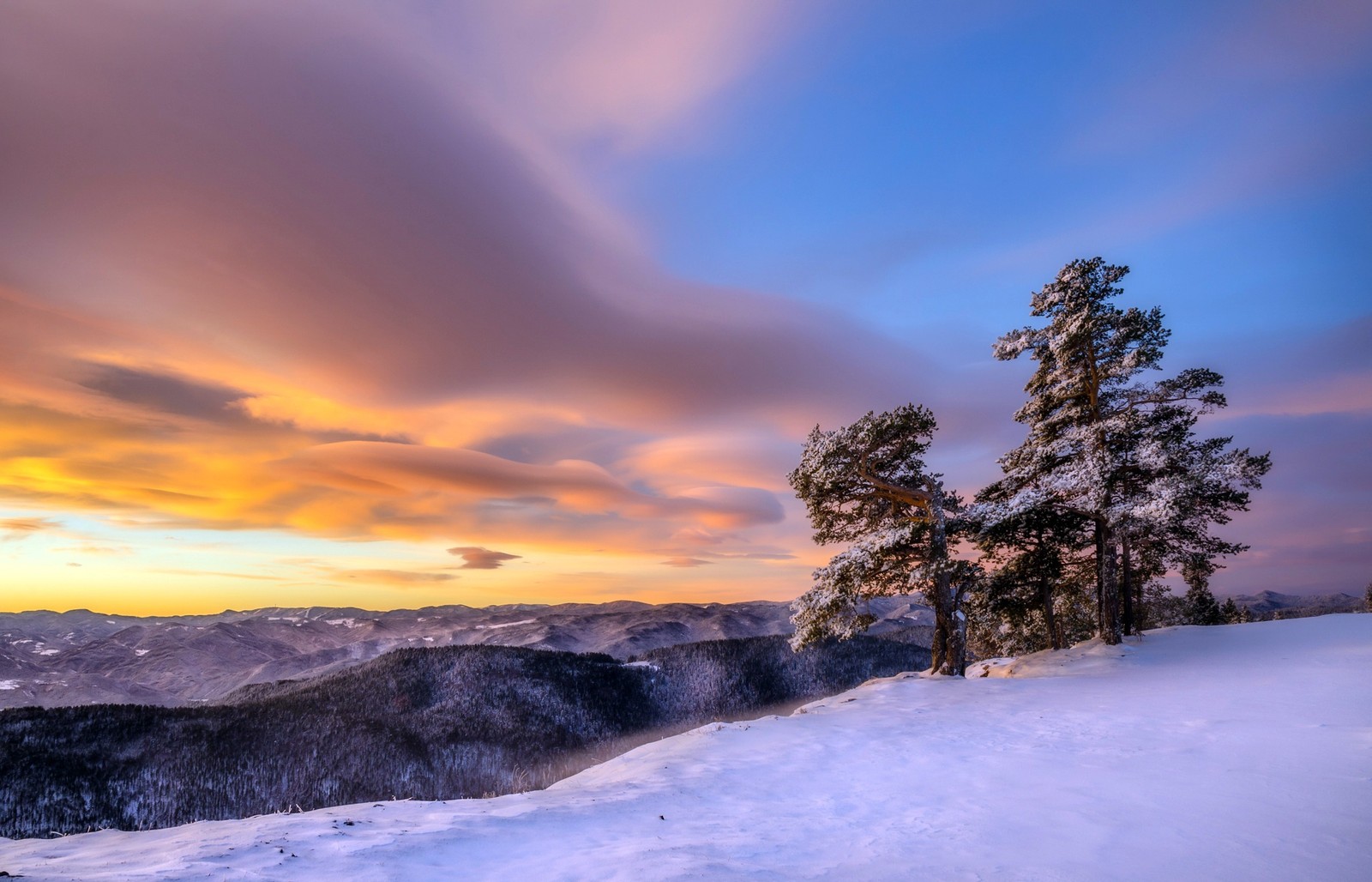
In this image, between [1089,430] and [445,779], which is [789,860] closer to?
[1089,430]

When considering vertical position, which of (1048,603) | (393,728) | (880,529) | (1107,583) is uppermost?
(880,529)

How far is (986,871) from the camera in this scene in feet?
16.3

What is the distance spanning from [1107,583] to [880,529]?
9.02m

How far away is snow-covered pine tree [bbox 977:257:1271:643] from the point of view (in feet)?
→ 61.0

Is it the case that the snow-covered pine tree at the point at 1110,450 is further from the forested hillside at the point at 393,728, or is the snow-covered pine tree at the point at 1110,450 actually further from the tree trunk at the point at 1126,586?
the forested hillside at the point at 393,728

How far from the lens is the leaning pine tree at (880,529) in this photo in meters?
19.3

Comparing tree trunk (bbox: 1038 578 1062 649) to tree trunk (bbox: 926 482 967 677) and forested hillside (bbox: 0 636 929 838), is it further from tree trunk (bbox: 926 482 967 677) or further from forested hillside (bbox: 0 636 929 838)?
forested hillside (bbox: 0 636 929 838)

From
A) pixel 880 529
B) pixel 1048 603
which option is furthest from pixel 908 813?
pixel 1048 603

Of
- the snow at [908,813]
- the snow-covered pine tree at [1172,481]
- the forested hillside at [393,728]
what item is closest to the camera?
the snow at [908,813]

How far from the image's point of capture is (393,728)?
356 ft

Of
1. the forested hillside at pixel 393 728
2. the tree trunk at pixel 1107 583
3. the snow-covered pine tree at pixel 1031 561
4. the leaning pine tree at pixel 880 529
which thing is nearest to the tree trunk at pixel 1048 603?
the snow-covered pine tree at pixel 1031 561

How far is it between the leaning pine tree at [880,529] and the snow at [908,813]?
23.8ft

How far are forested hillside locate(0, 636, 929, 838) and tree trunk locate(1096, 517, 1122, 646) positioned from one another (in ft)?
208

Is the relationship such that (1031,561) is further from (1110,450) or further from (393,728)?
(393,728)
